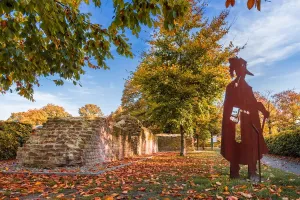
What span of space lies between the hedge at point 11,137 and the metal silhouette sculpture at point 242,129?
12172mm

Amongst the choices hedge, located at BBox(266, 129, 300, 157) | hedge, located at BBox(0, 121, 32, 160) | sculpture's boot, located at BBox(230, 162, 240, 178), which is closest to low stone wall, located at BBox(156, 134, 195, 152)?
hedge, located at BBox(266, 129, 300, 157)

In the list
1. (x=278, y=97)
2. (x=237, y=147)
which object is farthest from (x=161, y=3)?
(x=278, y=97)

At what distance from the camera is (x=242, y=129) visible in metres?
6.66

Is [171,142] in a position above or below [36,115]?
below

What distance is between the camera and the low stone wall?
32.0 meters

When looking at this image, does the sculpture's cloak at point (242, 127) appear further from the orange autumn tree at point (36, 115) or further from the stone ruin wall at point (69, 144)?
the orange autumn tree at point (36, 115)

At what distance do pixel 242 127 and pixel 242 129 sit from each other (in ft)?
0.17

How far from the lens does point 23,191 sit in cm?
515

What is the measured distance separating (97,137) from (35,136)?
100.0 inches

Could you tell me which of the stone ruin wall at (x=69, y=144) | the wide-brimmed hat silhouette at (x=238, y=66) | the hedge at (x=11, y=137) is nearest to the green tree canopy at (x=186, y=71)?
the stone ruin wall at (x=69, y=144)

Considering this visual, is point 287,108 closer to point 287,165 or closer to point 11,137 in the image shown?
point 287,165

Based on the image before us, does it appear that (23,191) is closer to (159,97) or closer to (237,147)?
(237,147)

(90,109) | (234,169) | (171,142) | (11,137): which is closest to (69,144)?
(11,137)

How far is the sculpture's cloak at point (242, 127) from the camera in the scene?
657 cm
